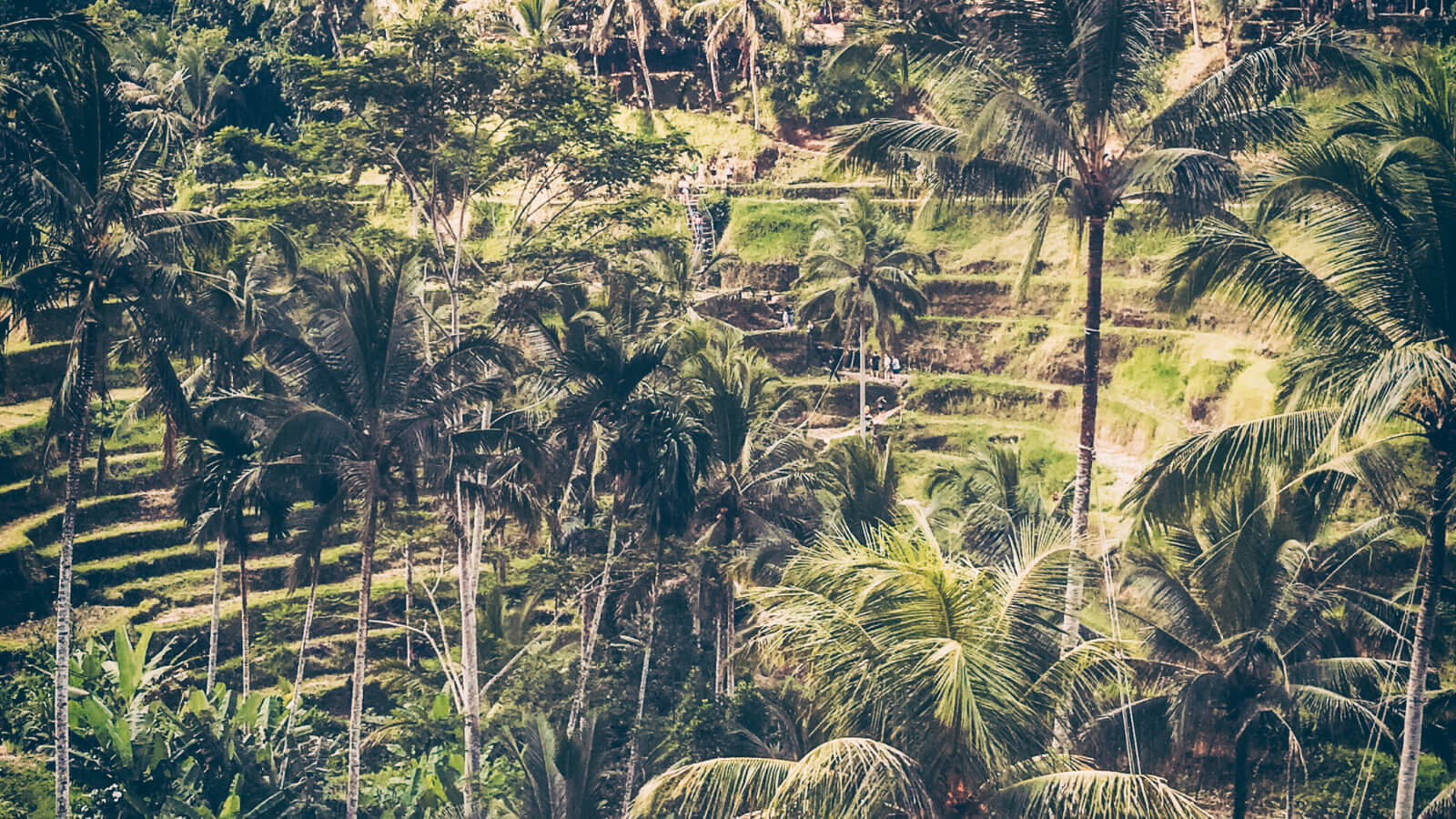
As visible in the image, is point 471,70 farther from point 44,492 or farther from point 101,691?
point 44,492

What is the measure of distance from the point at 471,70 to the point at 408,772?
12600 millimetres

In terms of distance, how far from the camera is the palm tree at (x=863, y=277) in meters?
33.2

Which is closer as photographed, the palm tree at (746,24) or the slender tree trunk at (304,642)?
the slender tree trunk at (304,642)

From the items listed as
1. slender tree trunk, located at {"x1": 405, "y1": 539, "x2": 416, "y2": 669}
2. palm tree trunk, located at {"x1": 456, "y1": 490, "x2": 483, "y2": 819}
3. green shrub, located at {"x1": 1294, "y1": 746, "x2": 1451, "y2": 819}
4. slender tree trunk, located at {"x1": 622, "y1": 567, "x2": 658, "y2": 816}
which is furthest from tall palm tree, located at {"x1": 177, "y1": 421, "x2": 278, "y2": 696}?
green shrub, located at {"x1": 1294, "y1": 746, "x2": 1451, "y2": 819}

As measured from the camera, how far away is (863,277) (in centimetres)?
3334

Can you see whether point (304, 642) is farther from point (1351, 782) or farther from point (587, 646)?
point (1351, 782)

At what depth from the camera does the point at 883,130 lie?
16.3 meters

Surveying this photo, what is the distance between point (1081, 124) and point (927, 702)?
790cm

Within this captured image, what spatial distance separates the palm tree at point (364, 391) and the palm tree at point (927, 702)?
8.08 m

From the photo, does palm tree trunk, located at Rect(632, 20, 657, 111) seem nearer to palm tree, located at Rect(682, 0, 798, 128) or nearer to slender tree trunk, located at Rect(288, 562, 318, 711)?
palm tree, located at Rect(682, 0, 798, 128)

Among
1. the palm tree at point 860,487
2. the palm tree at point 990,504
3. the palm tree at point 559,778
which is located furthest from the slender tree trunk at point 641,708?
the palm tree at point 990,504

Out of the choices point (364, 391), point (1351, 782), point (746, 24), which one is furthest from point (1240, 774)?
point (746, 24)

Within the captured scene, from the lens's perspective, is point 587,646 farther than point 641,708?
No

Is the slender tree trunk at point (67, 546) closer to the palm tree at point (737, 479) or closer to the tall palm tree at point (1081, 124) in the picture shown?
the tall palm tree at point (1081, 124)
